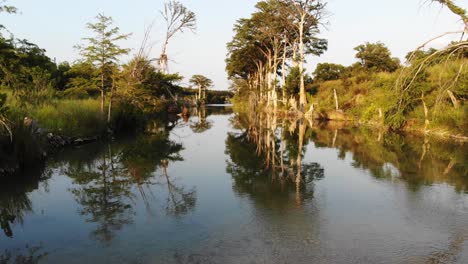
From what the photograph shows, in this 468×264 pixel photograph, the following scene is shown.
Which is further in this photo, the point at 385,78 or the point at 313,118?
the point at 313,118

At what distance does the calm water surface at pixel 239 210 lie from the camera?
17.7 ft

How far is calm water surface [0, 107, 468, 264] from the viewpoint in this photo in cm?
540

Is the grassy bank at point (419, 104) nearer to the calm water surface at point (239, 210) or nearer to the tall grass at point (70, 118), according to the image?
the calm water surface at point (239, 210)

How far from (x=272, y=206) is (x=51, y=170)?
24.0 feet

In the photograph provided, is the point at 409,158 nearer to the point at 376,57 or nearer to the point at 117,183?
the point at 117,183

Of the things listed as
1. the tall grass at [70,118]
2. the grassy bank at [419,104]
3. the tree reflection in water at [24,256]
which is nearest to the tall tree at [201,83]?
the grassy bank at [419,104]

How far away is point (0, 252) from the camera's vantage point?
5.49 metres

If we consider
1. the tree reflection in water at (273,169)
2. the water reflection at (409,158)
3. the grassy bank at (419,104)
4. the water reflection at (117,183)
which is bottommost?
the water reflection at (117,183)

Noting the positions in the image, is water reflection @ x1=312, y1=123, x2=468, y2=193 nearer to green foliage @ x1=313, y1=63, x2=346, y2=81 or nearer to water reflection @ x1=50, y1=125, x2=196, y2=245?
water reflection @ x1=50, y1=125, x2=196, y2=245

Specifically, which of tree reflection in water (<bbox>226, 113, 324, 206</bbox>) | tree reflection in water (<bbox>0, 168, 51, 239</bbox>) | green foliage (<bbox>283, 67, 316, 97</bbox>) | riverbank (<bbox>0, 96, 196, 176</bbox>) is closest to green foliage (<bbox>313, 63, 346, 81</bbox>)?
green foliage (<bbox>283, 67, 316, 97</bbox>)

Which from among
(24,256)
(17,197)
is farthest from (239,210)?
(17,197)

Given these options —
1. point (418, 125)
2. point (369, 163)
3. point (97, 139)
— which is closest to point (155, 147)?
point (97, 139)

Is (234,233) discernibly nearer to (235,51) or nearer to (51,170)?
(51,170)

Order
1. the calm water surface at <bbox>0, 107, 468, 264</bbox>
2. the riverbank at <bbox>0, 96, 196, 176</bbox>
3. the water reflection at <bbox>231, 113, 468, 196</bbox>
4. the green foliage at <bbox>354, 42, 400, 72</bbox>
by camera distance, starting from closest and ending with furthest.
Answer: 1. the calm water surface at <bbox>0, 107, 468, 264</bbox>
2. the water reflection at <bbox>231, 113, 468, 196</bbox>
3. the riverbank at <bbox>0, 96, 196, 176</bbox>
4. the green foliage at <bbox>354, 42, 400, 72</bbox>
